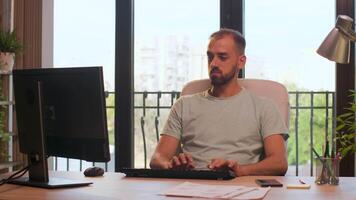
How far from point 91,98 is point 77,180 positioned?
34cm

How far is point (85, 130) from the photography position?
167cm

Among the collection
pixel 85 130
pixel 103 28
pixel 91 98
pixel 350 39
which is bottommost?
pixel 85 130

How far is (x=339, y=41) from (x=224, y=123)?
682 mm

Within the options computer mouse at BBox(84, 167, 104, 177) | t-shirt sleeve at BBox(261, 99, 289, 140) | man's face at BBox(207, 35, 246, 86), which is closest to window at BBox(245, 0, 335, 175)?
man's face at BBox(207, 35, 246, 86)

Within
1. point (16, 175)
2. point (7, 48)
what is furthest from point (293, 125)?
point (16, 175)

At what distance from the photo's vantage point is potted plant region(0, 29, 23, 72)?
3518mm

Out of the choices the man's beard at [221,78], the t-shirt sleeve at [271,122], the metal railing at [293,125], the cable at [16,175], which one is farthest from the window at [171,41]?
the cable at [16,175]

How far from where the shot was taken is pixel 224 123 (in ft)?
7.76

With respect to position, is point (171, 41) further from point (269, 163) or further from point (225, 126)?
point (269, 163)

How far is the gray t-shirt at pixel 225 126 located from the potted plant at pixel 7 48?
1594mm

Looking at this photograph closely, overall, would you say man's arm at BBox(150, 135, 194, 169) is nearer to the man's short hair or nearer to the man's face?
the man's face

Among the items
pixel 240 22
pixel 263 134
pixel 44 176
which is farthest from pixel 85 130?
pixel 240 22

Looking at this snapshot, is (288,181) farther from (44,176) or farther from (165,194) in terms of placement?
(44,176)

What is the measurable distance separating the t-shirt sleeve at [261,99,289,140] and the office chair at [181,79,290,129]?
0.24 feet
